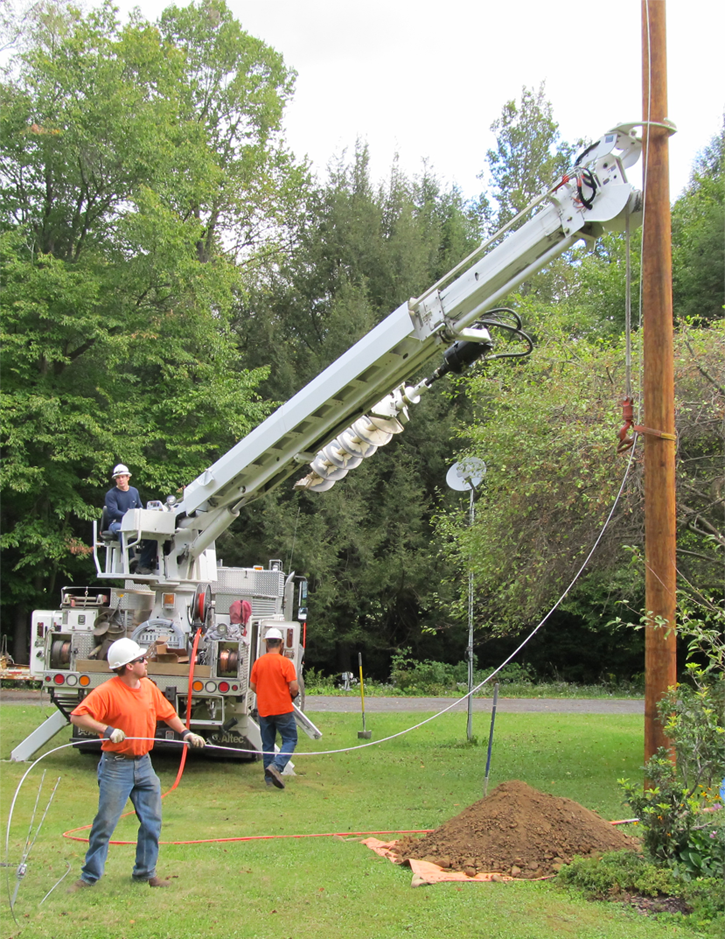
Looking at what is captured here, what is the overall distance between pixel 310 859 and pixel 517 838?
1.57m

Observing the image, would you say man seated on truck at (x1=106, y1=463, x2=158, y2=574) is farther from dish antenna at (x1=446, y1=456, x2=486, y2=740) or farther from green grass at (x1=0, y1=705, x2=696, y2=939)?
dish antenna at (x1=446, y1=456, x2=486, y2=740)

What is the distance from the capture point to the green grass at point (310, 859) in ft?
18.4

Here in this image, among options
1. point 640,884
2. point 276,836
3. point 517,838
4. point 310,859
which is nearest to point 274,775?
point 276,836

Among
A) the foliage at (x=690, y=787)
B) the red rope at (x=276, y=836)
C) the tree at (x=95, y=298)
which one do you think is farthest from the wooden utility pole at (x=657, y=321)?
the tree at (x=95, y=298)

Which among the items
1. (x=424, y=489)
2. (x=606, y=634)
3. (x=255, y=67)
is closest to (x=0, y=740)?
(x=424, y=489)

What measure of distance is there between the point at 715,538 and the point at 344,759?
587 centimetres

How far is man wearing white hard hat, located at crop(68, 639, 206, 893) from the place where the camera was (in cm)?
636

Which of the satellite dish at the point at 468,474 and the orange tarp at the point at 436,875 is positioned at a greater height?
the satellite dish at the point at 468,474

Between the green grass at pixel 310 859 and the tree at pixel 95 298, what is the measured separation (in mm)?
10522

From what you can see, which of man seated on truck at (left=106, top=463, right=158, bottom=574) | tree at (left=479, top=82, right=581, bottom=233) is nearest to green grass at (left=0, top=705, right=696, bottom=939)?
man seated on truck at (left=106, top=463, right=158, bottom=574)

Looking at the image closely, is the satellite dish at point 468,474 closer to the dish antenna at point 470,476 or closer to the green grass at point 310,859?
the dish antenna at point 470,476

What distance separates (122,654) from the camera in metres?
6.59

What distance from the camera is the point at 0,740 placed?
44.9 feet

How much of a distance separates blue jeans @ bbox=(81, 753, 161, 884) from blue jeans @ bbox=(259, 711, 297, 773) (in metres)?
4.23
